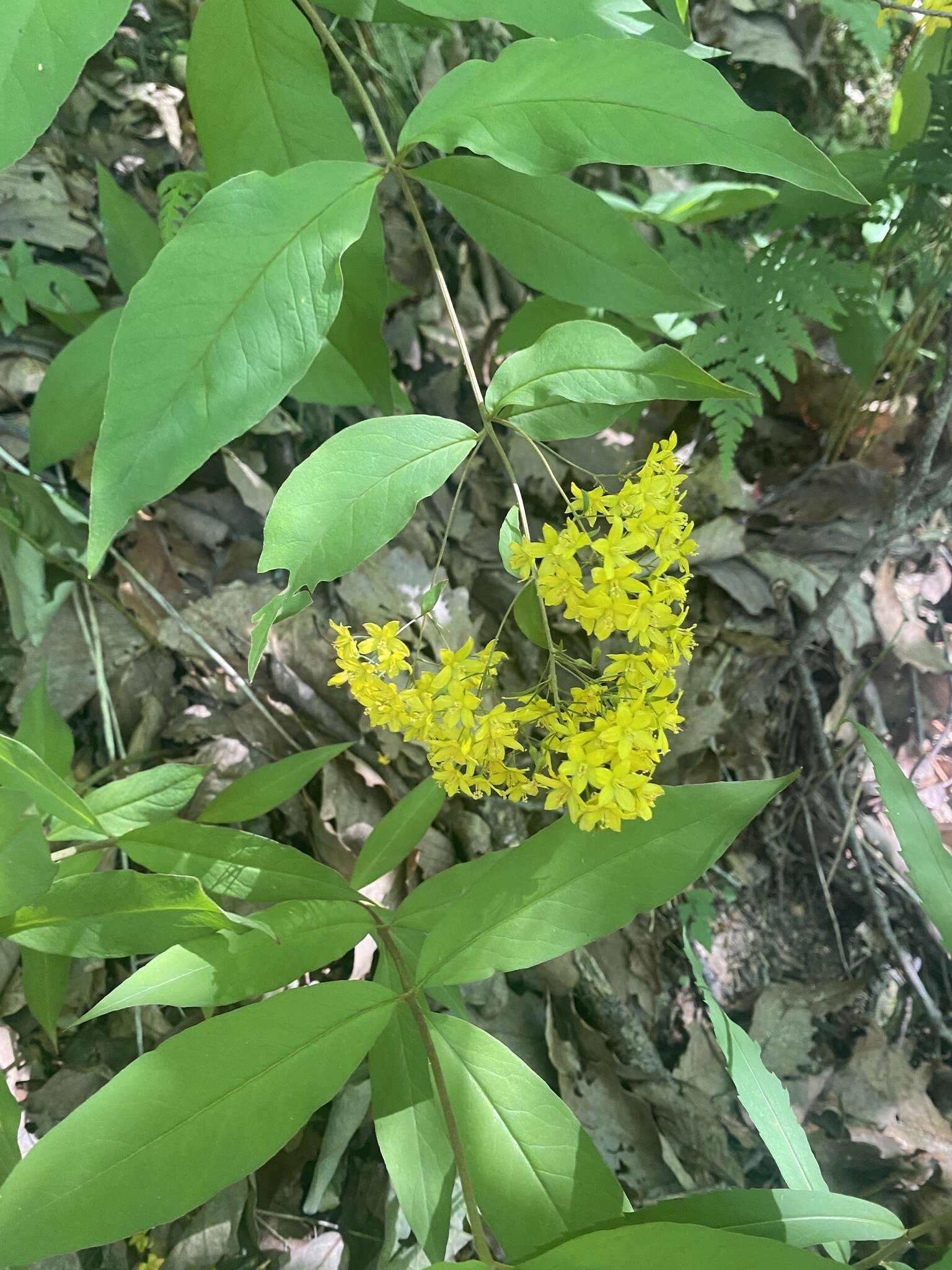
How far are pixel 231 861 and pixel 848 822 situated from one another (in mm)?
1694

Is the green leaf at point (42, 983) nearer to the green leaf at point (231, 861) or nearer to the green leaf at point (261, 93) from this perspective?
the green leaf at point (231, 861)

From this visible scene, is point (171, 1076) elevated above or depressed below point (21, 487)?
below

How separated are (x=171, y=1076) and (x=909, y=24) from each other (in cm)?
334

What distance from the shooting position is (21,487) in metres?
1.67

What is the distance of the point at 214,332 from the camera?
950 mm

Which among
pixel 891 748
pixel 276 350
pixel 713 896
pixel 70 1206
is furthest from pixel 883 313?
pixel 70 1206

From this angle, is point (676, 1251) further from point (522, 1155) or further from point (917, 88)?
point (917, 88)

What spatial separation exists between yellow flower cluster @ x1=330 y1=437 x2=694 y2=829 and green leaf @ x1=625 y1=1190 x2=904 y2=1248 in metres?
0.53

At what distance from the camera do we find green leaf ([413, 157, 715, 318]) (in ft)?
4.28

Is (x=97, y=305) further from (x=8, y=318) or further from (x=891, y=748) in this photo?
(x=891, y=748)

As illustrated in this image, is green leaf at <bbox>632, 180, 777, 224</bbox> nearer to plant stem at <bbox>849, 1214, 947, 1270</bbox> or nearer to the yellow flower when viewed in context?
the yellow flower

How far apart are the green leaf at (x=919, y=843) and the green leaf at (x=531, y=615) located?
535mm

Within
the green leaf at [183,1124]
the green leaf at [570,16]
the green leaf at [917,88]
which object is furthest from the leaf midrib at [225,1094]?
the green leaf at [917,88]

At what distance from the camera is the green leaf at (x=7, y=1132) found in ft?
3.56
